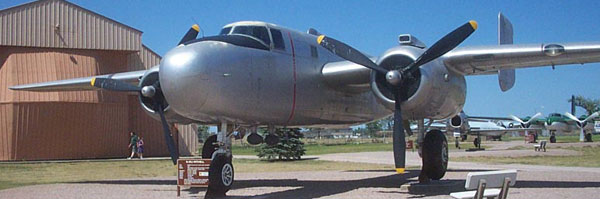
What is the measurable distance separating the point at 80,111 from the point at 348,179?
20.5 meters

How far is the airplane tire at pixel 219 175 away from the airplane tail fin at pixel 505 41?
341 inches

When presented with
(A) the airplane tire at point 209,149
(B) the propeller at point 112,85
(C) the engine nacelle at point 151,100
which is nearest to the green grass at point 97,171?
(A) the airplane tire at point 209,149

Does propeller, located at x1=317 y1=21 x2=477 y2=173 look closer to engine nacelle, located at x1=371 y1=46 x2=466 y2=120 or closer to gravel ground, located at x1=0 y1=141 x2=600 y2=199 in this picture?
engine nacelle, located at x1=371 y1=46 x2=466 y2=120

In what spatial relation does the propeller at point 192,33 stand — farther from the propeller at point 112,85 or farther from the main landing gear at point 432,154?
the main landing gear at point 432,154

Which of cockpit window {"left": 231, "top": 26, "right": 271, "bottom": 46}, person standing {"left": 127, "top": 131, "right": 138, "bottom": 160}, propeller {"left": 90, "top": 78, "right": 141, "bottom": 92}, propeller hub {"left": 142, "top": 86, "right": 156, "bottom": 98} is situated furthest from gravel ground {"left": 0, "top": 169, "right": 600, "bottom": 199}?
person standing {"left": 127, "top": 131, "right": 138, "bottom": 160}

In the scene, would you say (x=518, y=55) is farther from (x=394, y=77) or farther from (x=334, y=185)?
(x=334, y=185)

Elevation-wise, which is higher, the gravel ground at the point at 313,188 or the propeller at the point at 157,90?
the propeller at the point at 157,90

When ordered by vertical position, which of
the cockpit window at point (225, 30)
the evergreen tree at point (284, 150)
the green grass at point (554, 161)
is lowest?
the green grass at point (554, 161)

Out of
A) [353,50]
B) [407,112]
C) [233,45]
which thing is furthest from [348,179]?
[233,45]

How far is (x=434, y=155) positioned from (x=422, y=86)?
2.66 meters

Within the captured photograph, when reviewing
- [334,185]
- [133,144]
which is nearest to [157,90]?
[334,185]

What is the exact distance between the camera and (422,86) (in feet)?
40.7

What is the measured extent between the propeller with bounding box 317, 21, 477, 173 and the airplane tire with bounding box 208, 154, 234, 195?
3.20m

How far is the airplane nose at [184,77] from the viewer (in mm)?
10930
